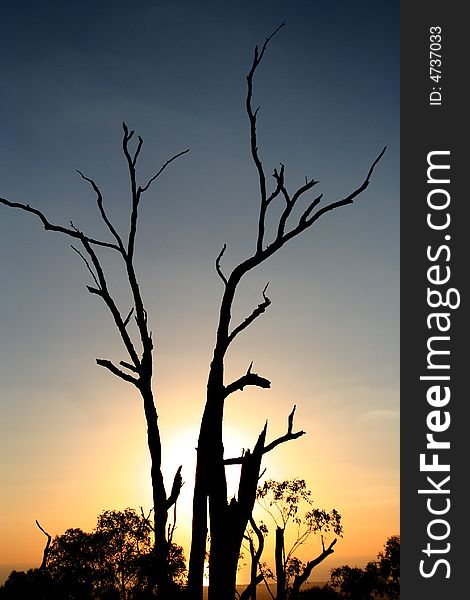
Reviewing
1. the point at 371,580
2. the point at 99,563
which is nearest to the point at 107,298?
the point at 99,563

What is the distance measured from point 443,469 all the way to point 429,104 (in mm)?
5143

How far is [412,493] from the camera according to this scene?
9500mm

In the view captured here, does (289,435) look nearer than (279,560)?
Yes

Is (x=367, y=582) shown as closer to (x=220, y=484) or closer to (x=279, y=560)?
(x=279, y=560)

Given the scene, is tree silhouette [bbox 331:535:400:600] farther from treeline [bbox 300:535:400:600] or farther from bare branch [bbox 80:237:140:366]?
bare branch [bbox 80:237:140:366]

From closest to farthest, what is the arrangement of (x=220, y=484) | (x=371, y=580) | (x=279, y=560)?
(x=220, y=484)
(x=279, y=560)
(x=371, y=580)

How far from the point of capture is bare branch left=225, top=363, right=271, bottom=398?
8938 millimetres

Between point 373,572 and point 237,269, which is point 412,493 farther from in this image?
point 373,572

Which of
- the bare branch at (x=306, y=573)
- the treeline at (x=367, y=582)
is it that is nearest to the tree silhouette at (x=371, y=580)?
the treeline at (x=367, y=582)

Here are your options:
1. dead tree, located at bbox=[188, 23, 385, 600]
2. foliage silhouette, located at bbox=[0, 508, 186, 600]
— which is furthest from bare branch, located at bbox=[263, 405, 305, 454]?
foliage silhouette, located at bbox=[0, 508, 186, 600]

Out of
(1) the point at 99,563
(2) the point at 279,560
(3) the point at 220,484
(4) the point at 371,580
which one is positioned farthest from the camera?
(4) the point at 371,580

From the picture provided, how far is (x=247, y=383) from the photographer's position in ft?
29.6

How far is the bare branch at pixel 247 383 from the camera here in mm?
8938

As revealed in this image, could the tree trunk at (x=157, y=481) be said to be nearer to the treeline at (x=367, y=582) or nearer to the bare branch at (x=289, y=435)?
the bare branch at (x=289, y=435)
